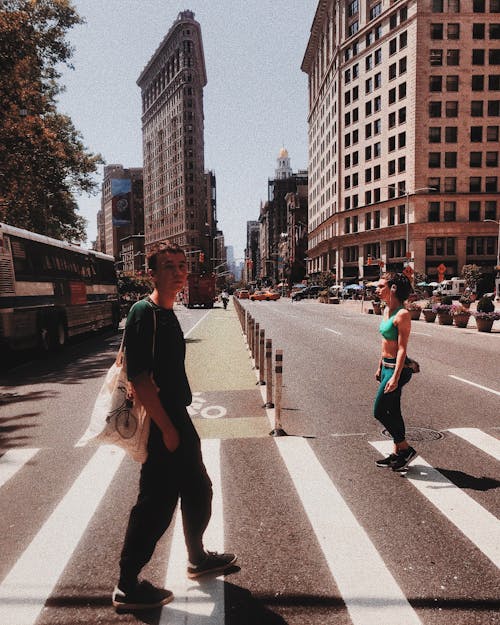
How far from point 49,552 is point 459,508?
11.8 ft

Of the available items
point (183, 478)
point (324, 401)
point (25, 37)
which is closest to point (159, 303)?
point (183, 478)

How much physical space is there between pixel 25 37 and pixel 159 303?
77.5ft

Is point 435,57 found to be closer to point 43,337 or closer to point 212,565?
point 43,337

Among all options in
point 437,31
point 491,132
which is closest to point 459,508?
point 491,132

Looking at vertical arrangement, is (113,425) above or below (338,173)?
below

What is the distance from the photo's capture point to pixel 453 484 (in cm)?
490

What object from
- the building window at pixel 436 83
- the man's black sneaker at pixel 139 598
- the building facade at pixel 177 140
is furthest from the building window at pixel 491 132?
the building facade at pixel 177 140

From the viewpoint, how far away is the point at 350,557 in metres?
3.57

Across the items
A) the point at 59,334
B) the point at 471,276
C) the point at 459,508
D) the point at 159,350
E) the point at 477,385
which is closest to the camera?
the point at 159,350

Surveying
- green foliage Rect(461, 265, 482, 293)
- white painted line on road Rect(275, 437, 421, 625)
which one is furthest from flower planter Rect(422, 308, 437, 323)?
green foliage Rect(461, 265, 482, 293)

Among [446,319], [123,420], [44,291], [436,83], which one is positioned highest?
[436,83]

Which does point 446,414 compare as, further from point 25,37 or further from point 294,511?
point 25,37

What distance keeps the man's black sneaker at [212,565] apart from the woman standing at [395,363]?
251 centimetres

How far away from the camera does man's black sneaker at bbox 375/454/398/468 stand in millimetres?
5355
